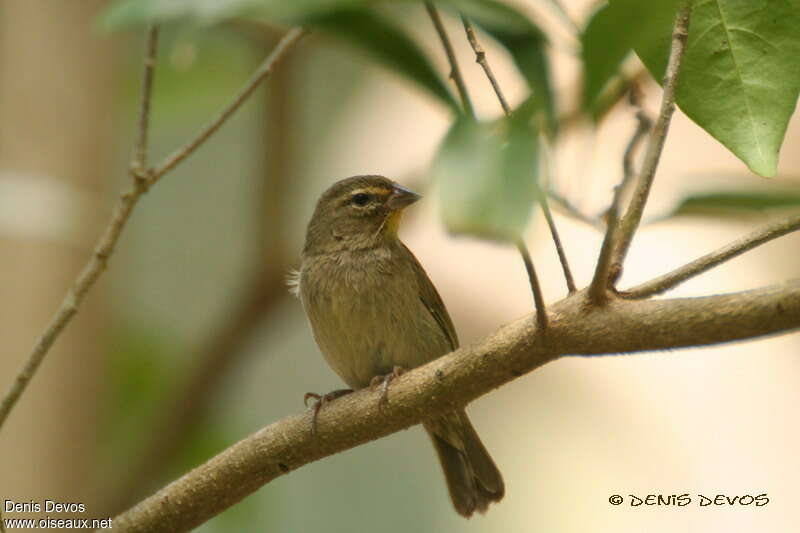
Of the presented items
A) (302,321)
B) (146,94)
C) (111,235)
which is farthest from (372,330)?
(302,321)

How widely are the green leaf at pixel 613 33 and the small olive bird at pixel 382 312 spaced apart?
2.88 meters

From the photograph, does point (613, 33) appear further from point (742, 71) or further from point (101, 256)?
point (101, 256)

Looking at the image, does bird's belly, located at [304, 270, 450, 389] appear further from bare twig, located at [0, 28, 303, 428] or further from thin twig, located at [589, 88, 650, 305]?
thin twig, located at [589, 88, 650, 305]

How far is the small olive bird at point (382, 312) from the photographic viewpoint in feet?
13.3

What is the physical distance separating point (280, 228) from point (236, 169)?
19.6 ft

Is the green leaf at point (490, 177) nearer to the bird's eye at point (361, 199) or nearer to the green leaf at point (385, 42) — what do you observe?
the green leaf at point (385, 42)

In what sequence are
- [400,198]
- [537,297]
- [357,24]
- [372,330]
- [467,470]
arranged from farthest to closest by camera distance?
[400,198] < [467,470] < [372,330] < [537,297] < [357,24]

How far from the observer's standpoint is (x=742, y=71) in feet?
5.03

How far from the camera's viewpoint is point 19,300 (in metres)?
5.13

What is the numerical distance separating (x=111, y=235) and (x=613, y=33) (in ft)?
7.23

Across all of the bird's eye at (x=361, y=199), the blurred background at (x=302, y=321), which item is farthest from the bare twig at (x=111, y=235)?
the bird's eye at (x=361, y=199)

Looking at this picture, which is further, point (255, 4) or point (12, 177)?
point (12, 177)

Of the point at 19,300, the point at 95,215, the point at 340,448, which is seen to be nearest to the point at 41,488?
the point at 19,300

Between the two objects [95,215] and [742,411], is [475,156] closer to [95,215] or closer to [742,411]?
[95,215]
